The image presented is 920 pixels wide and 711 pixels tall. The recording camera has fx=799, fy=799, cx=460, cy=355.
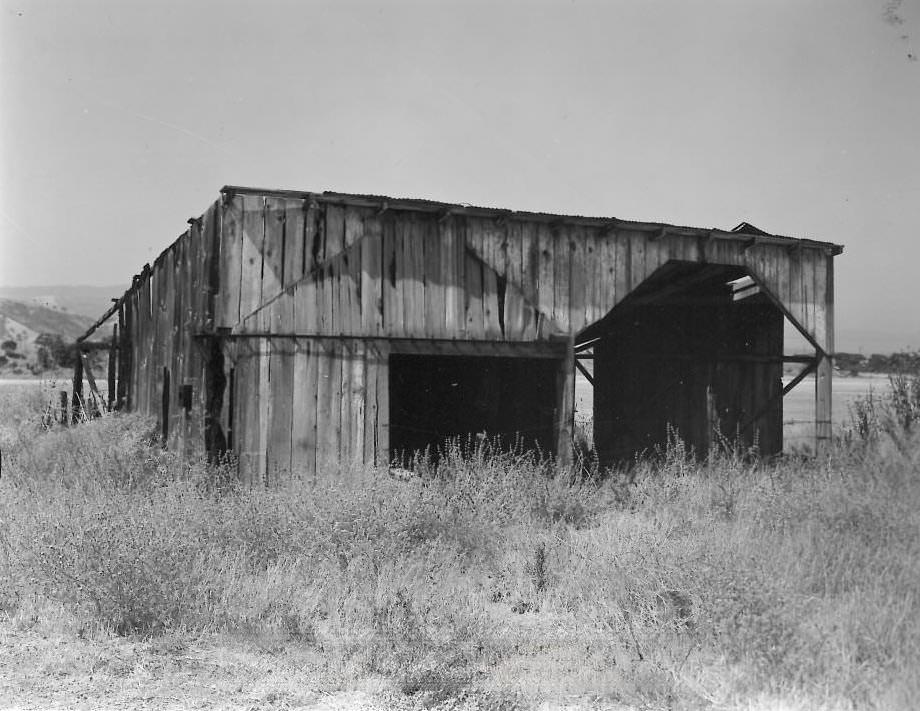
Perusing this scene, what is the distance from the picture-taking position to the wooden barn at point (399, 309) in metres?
10.1

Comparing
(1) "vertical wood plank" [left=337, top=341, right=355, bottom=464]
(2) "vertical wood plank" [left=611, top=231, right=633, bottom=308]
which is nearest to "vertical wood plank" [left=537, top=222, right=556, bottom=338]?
(2) "vertical wood plank" [left=611, top=231, right=633, bottom=308]

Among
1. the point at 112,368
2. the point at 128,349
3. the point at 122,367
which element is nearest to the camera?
the point at 128,349

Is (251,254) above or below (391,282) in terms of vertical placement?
above

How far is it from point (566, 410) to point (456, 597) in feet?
17.7

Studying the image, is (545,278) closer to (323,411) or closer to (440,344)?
(440,344)

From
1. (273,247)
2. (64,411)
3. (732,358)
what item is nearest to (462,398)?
(732,358)

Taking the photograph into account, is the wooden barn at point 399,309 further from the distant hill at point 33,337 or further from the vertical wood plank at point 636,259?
the distant hill at point 33,337

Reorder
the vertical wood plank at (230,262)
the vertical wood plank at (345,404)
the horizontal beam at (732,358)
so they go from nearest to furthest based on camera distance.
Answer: the vertical wood plank at (230,262) → the vertical wood plank at (345,404) → the horizontal beam at (732,358)

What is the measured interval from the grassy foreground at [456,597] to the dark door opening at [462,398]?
24.5ft

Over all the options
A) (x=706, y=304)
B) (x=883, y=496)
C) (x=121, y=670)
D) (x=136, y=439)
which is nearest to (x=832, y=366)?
(x=706, y=304)

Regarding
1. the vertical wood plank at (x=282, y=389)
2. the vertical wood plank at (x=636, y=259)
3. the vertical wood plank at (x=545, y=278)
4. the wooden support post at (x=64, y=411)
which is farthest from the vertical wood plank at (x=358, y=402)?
the wooden support post at (x=64, y=411)

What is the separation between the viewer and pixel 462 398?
17.7m

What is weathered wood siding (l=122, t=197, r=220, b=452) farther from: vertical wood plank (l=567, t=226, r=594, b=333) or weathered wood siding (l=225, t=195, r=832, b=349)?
vertical wood plank (l=567, t=226, r=594, b=333)

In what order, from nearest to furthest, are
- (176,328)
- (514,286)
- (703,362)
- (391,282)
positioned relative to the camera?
1. (391,282)
2. (514,286)
3. (176,328)
4. (703,362)
